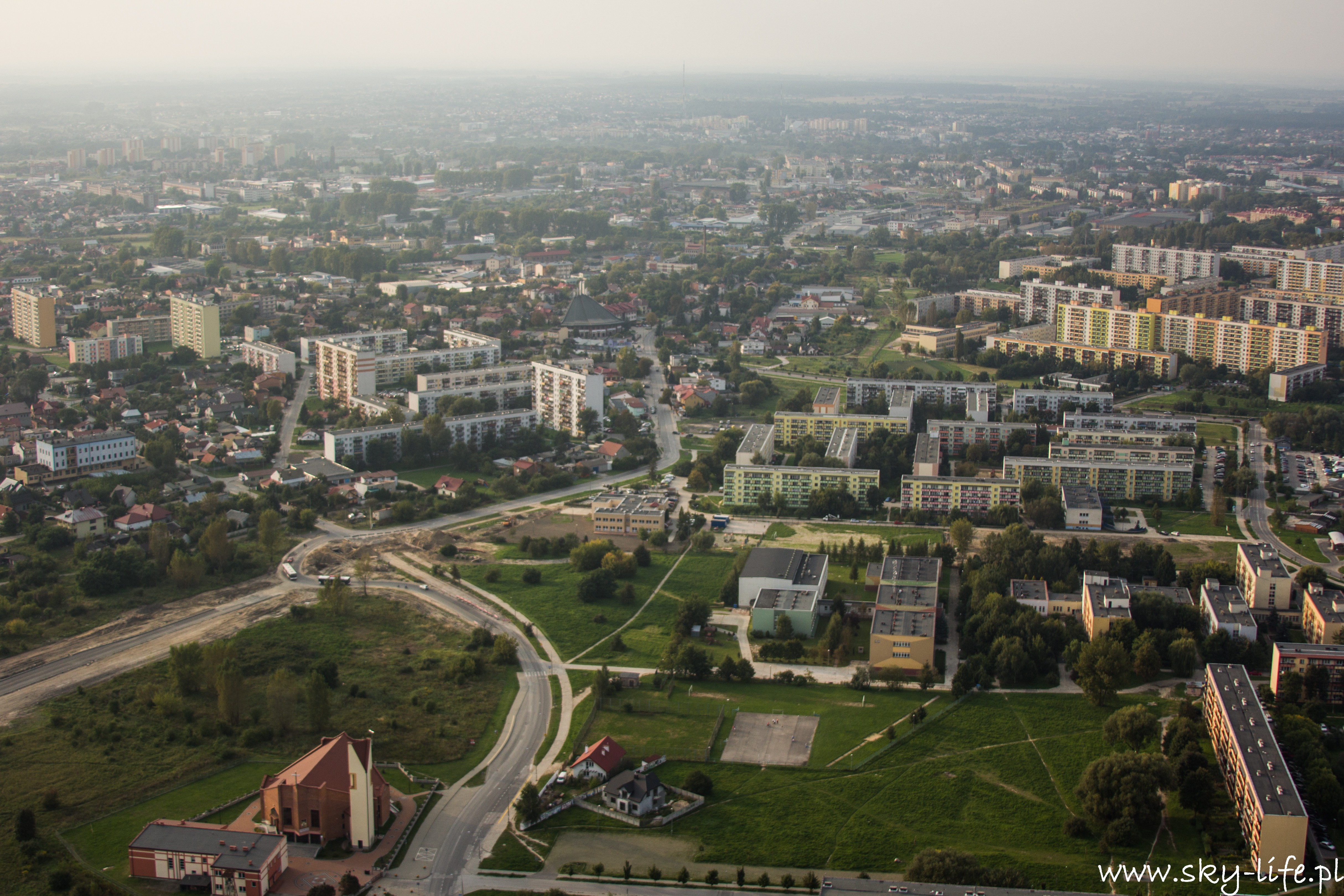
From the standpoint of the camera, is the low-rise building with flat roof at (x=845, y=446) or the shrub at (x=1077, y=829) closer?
the shrub at (x=1077, y=829)

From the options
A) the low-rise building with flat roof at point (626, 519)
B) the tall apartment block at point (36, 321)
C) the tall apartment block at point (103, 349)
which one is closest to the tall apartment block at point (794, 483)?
the low-rise building with flat roof at point (626, 519)

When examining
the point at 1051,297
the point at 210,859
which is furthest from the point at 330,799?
the point at 1051,297

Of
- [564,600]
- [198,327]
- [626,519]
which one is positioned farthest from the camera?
[198,327]

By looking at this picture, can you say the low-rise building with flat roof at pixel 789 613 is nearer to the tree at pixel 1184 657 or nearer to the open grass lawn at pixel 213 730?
the open grass lawn at pixel 213 730

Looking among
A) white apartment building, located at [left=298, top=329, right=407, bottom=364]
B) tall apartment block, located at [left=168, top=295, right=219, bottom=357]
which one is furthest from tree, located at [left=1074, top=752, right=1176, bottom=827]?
tall apartment block, located at [left=168, top=295, right=219, bottom=357]

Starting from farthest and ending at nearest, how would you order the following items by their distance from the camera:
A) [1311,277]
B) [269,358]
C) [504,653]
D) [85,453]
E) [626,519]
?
1. [1311,277]
2. [269,358]
3. [85,453]
4. [626,519]
5. [504,653]

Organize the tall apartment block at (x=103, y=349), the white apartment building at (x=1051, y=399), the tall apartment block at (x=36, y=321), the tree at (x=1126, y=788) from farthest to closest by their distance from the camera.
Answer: the tall apartment block at (x=36, y=321), the tall apartment block at (x=103, y=349), the white apartment building at (x=1051, y=399), the tree at (x=1126, y=788)

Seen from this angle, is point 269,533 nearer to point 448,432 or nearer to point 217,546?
point 217,546
